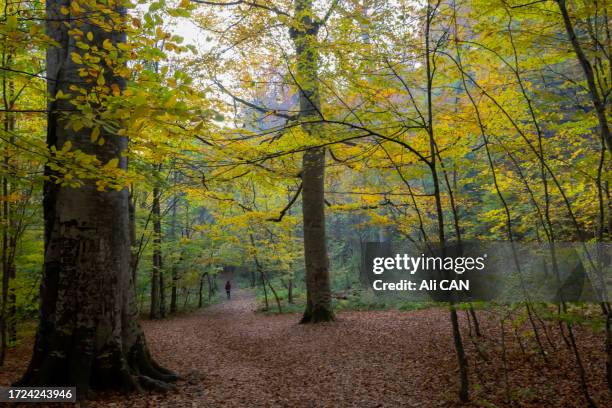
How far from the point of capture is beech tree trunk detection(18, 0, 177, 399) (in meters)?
3.91

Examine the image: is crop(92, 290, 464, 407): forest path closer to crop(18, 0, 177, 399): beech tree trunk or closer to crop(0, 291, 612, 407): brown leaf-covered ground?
crop(0, 291, 612, 407): brown leaf-covered ground

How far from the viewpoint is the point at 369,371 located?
5.45 meters

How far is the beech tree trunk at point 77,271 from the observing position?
12.8 feet

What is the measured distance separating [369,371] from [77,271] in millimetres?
4225

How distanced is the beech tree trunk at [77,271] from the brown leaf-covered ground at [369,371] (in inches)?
16.6

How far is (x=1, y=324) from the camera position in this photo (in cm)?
657

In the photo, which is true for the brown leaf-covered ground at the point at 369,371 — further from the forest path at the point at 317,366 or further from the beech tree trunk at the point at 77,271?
the beech tree trunk at the point at 77,271

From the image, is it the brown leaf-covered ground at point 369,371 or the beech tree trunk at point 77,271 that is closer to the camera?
the beech tree trunk at point 77,271

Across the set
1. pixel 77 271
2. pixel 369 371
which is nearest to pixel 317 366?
pixel 369 371

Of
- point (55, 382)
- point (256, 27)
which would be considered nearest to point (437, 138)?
point (256, 27)

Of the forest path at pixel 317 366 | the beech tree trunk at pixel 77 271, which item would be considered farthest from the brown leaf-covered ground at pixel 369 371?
the beech tree trunk at pixel 77 271

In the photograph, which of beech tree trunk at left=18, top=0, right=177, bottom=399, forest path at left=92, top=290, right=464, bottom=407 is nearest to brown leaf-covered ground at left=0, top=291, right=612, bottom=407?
forest path at left=92, top=290, right=464, bottom=407

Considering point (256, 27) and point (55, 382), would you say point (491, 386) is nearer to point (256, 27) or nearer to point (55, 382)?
point (55, 382)

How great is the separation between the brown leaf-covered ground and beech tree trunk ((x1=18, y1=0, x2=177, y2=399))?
1.38 feet
